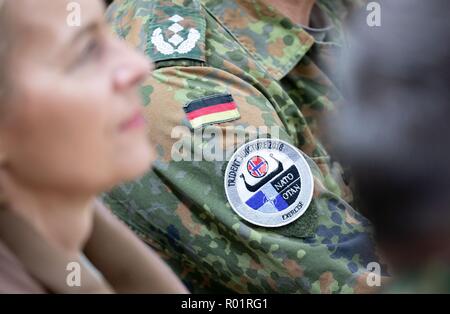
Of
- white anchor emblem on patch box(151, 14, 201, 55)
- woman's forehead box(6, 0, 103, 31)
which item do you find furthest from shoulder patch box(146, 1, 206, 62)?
woman's forehead box(6, 0, 103, 31)

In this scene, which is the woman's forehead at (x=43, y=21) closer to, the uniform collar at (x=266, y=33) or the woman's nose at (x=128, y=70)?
the woman's nose at (x=128, y=70)

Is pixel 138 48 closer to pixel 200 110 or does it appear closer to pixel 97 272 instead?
pixel 200 110

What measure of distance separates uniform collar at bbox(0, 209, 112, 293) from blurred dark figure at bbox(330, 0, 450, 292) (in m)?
0.47

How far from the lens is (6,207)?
897mm

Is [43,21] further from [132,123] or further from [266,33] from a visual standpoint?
[266,33]

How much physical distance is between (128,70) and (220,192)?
717mm

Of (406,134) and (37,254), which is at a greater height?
(37,254)

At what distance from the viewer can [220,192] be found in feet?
5.03

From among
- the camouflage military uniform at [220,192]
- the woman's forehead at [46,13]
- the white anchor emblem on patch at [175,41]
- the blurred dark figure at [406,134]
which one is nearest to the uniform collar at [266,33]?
the camouflage military uniform at [220,192]

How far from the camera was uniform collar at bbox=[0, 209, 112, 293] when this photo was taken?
0.90 metres

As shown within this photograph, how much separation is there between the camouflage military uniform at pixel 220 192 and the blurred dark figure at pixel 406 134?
0.12 m

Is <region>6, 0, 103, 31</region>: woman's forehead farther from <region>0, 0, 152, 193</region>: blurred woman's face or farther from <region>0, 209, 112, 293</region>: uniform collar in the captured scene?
<region>0, 209, 112, 293</region>: uniform collar

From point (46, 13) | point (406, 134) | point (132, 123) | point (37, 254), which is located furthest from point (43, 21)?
point (406, 134)

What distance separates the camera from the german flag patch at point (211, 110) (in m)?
1.55
